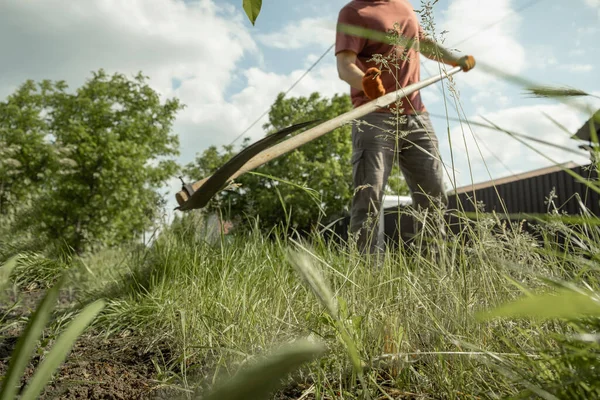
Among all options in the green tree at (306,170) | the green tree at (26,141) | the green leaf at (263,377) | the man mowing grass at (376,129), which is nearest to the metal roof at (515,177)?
the man mowing grass at (376,129)

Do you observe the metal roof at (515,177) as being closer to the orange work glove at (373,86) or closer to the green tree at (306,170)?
the orange work glove at (373,86)

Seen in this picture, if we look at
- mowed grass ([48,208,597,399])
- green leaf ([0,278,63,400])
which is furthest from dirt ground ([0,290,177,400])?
green leaf ([0,278,63,400])

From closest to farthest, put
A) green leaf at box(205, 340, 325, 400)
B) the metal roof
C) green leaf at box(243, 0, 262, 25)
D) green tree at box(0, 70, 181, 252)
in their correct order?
green leaf at box(205, 340, 325, 400)
green leaf at box(243, 0, 262, 25)
the metal roof
green tree at box(0, 70, 181, 252)

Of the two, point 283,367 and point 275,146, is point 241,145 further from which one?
point 283,367

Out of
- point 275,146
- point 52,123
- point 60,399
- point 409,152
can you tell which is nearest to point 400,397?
point 60,399

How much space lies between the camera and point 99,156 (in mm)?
10672

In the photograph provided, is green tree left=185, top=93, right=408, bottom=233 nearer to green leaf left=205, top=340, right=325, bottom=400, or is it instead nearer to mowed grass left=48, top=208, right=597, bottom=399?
mowed grass left=48, top=208, right=597, bottom=399

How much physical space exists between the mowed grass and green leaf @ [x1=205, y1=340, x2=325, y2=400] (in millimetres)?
406

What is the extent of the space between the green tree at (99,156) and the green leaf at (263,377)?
9636 mm

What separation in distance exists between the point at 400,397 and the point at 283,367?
121 cm

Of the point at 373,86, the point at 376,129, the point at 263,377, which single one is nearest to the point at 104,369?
the point at 263,377

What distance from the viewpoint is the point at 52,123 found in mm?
11891

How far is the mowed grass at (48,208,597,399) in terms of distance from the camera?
4.13ft

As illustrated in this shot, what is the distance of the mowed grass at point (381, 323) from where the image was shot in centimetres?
126
